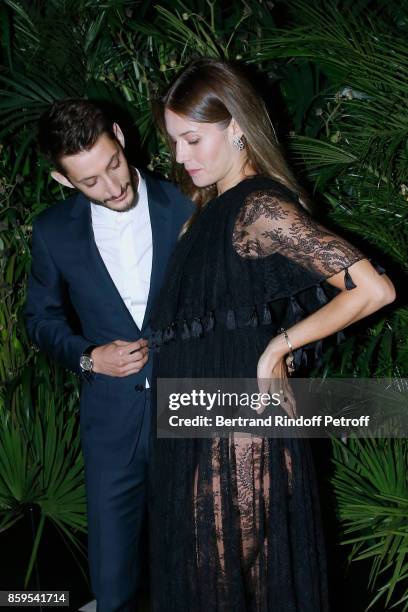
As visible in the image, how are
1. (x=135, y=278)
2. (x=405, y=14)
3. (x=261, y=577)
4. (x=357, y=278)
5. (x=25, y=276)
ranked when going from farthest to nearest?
(x=25, y=276)
(x=405, y=14)
(x=135, y=278)
(x=261, y=577)
(x=357, y=278)

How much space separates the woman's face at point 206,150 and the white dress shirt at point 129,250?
0.37m

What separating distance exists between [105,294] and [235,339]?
1.49 ft

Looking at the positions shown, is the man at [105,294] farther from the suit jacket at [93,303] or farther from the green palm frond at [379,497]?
the green palm frond at [379,497]

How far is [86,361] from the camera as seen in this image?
1.88 metres

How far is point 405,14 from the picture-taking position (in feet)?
7.37

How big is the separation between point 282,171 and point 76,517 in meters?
1.51

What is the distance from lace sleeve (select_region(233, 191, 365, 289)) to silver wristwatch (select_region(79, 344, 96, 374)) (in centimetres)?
59

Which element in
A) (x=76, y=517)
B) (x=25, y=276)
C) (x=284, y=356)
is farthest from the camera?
(x=25, y=276)

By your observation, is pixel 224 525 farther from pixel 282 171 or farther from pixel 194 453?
pixel 282 171

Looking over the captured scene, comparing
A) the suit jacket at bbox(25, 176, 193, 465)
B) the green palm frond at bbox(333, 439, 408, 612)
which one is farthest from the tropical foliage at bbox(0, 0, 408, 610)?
the suit jacket at bbox(25, 176, 193, 465)

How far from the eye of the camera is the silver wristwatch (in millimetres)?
1879

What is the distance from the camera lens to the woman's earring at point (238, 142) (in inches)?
62.6

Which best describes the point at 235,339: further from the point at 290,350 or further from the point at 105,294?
the point at 105,294

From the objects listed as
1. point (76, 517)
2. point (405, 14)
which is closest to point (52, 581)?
point (76, 517)
